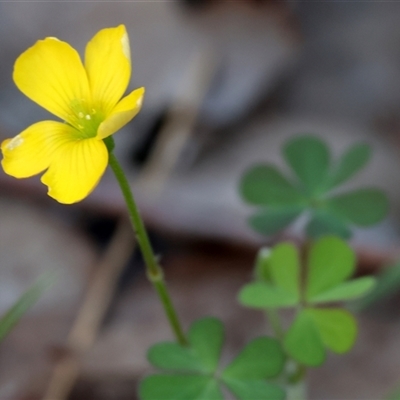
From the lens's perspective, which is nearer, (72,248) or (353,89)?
(72,248)

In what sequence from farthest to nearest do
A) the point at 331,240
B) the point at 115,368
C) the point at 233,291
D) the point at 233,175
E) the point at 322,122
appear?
the point at 322,122, the point at 233,175, the point at 233,291, the point at 115,368, the point at 331,240

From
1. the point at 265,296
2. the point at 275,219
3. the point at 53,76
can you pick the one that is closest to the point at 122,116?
the point at 53,76

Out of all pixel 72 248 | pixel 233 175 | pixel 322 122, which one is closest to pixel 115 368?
pixel 72 248

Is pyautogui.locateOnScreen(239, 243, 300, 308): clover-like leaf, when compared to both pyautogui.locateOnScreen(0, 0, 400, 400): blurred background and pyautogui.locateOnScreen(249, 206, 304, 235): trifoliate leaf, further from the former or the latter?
pyautogui.locateOnScreen(0, 0, 400, 400): blurred background

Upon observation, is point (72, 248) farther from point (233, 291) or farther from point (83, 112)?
point (83, 112)

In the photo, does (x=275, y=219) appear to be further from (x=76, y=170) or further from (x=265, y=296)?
(x=76, y=170)

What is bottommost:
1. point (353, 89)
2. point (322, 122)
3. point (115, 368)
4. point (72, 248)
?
point (115, 368)

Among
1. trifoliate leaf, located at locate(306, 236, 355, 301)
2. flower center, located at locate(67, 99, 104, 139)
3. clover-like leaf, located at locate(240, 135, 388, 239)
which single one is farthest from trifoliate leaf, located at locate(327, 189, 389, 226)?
flower center, located at locate(67, 99, 104, 139)
